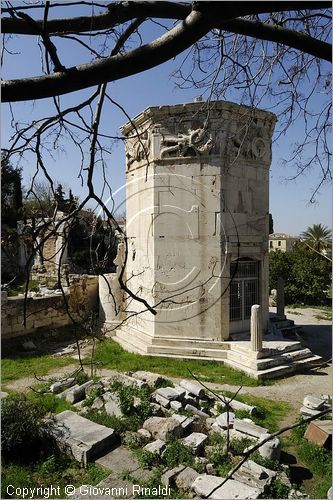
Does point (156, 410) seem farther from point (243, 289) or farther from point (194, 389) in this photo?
point (243, 289)

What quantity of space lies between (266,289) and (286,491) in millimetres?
7975

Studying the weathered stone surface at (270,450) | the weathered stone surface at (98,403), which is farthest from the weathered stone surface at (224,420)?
the weathered stone surface at (98,403)

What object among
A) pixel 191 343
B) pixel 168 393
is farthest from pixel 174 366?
pixel 168 393

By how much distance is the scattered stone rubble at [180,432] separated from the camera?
4652 mm

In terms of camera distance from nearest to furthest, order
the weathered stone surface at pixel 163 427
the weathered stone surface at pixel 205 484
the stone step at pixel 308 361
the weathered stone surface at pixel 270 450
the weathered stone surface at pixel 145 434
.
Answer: the weathered stone surface at pixel 205 484 → the weathered stone surface at pixel 270 450 → the weathered stone surface at pixel 163 427 → the weathered stone surface at pixel 145 434 → the stone step at pixel 308 361

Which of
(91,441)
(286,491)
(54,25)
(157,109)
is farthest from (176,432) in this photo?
(157,109)

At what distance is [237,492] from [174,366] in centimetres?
565

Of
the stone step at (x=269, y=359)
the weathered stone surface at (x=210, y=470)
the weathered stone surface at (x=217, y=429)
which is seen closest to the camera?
the weathered stone surface at (x=210, y=470)

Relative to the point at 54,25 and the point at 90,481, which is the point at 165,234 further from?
the point at 54,25

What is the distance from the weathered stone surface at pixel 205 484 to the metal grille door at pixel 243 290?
686 centimetres

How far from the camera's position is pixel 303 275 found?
2045cm

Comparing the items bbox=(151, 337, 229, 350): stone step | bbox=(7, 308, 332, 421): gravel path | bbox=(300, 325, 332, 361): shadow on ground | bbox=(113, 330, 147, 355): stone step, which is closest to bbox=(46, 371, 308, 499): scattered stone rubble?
bbox=(7, 308, 332, 421): gravel path

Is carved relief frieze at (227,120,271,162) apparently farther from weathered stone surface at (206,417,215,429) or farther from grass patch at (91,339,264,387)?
weathered stone surface at (206,417,215,429)

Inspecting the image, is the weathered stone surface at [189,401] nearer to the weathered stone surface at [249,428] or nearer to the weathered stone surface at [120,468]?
the weathered stone surface at [249,428]
